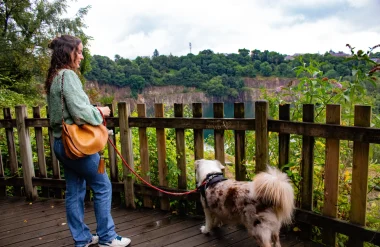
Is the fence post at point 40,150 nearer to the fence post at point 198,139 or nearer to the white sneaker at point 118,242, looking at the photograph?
the white sneaker at point 118,242

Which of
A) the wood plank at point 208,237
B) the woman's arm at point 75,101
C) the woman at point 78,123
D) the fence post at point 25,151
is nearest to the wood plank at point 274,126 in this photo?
the fence post at point 25,151

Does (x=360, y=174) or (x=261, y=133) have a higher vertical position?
(x=261, y=133)

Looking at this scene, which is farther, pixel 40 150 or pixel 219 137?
pixel 40 150

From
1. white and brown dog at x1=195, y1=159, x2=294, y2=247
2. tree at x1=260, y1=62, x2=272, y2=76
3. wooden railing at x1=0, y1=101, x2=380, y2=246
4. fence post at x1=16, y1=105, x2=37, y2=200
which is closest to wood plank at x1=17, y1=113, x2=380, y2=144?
wooden railing at x1=0, y1=101, x2=380, y2=246

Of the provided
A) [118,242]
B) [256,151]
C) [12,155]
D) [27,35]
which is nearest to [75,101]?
[118,242]

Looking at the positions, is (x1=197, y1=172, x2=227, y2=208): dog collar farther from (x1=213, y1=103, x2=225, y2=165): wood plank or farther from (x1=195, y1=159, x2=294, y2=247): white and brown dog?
(x1=213, y1=103, x2=225, y2=165): wood plank

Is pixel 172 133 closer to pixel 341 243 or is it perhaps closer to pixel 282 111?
pixel 282 111

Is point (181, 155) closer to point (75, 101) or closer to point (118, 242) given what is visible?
point (118, 242)

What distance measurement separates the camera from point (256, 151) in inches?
119

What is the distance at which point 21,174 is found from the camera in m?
4.51

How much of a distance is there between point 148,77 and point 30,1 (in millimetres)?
55269

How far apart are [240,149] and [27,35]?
912 inches

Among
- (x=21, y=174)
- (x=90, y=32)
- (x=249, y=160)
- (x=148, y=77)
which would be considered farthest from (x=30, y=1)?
(x=148, y=77)

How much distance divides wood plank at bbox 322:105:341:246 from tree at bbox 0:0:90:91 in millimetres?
14707
